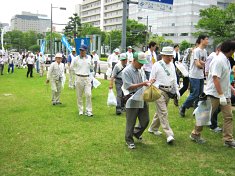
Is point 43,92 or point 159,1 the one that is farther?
point 43,92

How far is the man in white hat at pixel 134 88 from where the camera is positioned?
5.39 m

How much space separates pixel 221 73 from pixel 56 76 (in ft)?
19.8

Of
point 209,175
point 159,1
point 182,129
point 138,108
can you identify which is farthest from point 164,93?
point 159,1

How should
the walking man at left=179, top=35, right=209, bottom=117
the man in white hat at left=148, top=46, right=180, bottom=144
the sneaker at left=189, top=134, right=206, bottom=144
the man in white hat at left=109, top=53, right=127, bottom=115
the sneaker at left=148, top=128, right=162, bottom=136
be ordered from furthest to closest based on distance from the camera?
the man in white hat at left=109, top=53, right=127, bottom=115 < the walking man at left=179, top=35, right=209, bottom=117 < the sneaker at left=148, top=128, right=162, bottom=136 < the sneaker at left=189, top=134, right=206, bottom=144 < the man in white hat at left=148, top=46, right=180, bottom=144

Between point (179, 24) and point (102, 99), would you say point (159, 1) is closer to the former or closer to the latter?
point (102, 99)

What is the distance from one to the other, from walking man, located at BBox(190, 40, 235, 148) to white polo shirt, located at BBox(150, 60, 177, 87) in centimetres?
75

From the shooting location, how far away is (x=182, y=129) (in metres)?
7.05

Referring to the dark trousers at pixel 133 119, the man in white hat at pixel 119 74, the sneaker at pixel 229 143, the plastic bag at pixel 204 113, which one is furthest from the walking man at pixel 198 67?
the dark trousers at pixel 133 119

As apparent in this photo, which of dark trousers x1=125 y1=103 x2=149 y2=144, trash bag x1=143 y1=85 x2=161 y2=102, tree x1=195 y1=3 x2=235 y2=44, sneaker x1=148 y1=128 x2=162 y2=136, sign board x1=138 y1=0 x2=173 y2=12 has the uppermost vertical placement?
tree x1=195 y1=3 x2=235 y2=44

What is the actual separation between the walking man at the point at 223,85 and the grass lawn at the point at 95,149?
48cm

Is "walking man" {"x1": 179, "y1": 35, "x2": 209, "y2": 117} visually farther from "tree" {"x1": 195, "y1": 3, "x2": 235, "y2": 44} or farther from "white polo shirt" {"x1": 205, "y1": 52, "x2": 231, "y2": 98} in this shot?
"tree" {"x1": 195, "y1": 3, "x2": 235, "y2": 44}

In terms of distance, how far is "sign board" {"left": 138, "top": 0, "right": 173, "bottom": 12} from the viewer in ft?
36.6

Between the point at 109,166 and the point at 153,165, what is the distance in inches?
28.2

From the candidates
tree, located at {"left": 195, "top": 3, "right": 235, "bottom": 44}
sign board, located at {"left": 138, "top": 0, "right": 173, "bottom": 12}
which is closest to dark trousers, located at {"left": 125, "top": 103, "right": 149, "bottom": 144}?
sign board, located at {"left": 138, "top": 0, "right": 173, "bottom": 12}
